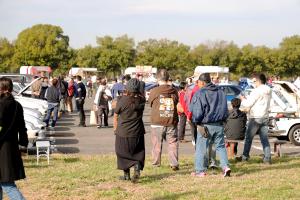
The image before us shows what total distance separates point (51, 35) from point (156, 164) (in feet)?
253

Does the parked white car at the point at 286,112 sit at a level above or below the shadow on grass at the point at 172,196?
above

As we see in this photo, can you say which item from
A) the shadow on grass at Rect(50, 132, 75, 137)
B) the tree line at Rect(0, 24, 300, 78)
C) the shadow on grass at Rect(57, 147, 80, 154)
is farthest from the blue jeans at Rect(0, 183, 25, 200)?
the tree line at Rect(0, 24, 300, 78)

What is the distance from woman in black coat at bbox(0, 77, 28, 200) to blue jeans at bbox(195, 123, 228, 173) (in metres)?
3.76

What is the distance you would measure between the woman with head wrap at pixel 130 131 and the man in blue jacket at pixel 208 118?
101 centimetres

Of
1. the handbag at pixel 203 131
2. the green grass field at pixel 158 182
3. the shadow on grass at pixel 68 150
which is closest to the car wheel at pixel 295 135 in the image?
the green grass field at pixel 158 182

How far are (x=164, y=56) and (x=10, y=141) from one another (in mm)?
67392

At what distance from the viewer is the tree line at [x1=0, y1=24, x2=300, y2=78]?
2876 inches

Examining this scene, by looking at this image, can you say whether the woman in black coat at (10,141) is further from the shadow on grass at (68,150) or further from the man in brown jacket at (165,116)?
the shadow on grass at (68,150)

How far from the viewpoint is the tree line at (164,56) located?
73.1 m

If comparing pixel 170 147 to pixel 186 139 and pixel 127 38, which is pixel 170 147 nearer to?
pixel 186 139

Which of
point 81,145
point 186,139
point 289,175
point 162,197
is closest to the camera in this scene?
point 162,197

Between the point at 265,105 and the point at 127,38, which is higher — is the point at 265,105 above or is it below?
below

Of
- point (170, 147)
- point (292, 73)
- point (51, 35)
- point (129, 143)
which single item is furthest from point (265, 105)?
point (51, 35)

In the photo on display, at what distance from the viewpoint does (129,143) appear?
8797 millimetres
